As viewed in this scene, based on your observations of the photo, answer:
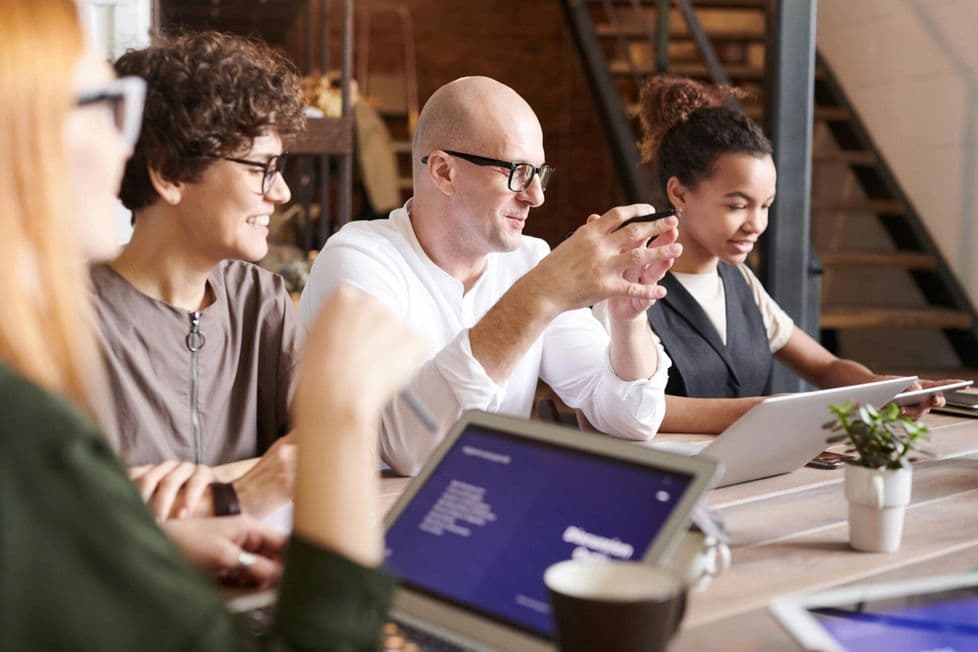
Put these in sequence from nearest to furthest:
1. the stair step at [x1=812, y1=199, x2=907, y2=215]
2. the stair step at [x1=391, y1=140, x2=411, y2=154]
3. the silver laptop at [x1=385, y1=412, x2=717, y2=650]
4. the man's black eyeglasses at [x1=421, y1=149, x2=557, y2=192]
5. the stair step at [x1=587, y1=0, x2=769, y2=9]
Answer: the silver laptop at [x1=385, y1=412, x2=717, y2=650] → the man's black eyeglasses at [x1=421, y1=149, x2=557, y2=192] → the stair step at [x1=812, y1=199, x2=907, y2=215] → the stair step at [x1=587, y1=0, x2=769, y2=9] → the stair step at [x1=391, y1=140, x2=411, y2=154]

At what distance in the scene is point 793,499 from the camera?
1.51 meters

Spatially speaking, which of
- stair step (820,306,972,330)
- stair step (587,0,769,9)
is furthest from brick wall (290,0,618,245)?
stair step (820,306,972,330)

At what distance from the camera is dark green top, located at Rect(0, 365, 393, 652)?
61 centimetres

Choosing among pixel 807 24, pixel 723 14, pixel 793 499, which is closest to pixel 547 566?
pixel 793 499

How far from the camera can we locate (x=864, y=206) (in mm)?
5047

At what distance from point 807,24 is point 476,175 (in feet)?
5.80

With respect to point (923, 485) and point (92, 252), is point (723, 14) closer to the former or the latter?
point (923, 485)

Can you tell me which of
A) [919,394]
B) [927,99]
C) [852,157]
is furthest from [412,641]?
[852,157]

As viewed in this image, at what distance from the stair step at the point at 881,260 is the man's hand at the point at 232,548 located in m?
4.09

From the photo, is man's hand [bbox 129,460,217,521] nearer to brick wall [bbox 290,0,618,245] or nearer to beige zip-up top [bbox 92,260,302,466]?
beige zip-up top [bbox 92,260,302,466]

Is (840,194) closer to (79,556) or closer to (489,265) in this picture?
(489,265)

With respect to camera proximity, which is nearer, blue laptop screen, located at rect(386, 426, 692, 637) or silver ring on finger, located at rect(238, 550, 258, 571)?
blue laptop screen, located at rect(386, 426, 692, 637)

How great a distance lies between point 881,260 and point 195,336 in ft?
12.8

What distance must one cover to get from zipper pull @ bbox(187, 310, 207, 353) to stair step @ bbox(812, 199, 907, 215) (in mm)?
4040
